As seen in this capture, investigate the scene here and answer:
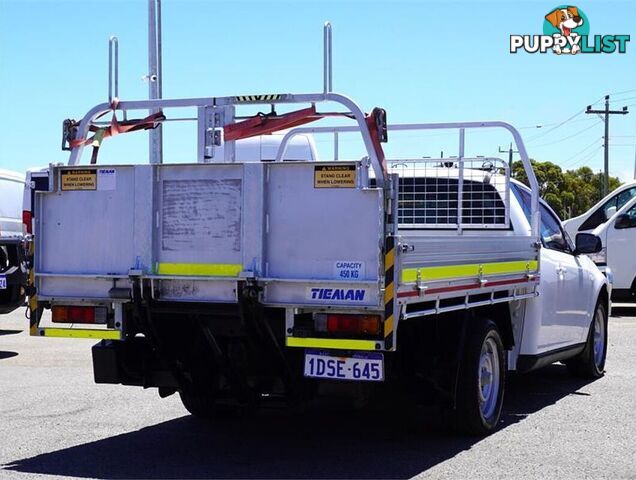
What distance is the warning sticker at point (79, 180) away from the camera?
6918mm

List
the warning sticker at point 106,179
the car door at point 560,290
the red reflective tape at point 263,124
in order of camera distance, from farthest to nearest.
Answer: the car door at point 560,290 → the red reflective tape at point 263,124 → the warning sticker at point 106,179

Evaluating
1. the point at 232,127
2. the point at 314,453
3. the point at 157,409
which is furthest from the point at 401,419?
the point at 232,127

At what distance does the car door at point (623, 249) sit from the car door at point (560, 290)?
8.67 m

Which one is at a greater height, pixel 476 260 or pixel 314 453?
pixel 476 260

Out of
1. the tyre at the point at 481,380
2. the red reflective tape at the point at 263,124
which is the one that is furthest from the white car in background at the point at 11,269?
the tyre at the point at 481,380

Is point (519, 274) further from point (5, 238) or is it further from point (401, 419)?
point (5, 238)

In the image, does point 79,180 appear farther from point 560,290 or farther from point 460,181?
point 560,290

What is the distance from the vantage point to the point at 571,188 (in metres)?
63.8

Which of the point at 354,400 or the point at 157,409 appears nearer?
the point at 354,400

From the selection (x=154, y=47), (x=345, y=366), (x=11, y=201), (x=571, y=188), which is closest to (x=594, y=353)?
(x=345, y=366)

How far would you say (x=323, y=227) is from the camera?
6367 mm

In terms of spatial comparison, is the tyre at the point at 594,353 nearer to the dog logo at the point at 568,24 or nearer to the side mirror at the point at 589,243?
the side mirror at the point at 589,243

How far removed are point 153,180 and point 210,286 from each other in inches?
30.7

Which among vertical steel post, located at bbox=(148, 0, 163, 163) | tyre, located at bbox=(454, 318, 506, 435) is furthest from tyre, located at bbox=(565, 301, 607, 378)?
vertical steel post, located at bbox=(148, 0, 163, 163)
